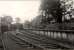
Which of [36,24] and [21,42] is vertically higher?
[36,24]

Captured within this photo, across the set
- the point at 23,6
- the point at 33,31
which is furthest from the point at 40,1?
the point at 33,31

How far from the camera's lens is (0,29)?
2582 mm

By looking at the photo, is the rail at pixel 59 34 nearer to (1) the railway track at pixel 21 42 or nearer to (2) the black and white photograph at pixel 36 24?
(2) the black and white photograph at pixel 36 24

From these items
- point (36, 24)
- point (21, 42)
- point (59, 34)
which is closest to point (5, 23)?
point (21, 42)

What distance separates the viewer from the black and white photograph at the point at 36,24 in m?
2.58

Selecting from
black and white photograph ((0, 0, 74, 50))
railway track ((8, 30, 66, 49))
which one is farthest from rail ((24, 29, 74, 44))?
railway track ((8, 30, 66, 49))

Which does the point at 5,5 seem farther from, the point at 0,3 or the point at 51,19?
the point at 51,19

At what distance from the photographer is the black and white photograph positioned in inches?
102

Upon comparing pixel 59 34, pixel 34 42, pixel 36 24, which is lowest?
pixel 34 42

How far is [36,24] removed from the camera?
2639 millimetres

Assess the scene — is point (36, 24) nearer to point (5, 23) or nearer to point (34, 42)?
point (34, 42)

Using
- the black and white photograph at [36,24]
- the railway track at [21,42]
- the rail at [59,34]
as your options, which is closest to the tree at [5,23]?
the black and white photograph at [36,24]

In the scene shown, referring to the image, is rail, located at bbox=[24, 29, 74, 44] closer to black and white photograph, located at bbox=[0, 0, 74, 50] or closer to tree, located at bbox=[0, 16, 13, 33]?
black and white photograph, located at bbox=[0, 0, 74, 50]

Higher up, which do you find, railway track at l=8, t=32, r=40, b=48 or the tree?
the tree
